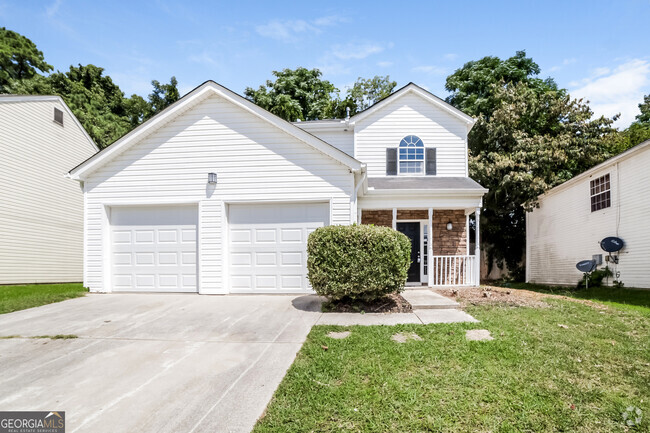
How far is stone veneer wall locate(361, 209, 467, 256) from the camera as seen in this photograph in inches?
469

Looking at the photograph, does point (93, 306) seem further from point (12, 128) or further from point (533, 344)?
point (12, 128)

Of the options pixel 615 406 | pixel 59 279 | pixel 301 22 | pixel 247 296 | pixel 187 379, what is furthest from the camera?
pixel 59 279

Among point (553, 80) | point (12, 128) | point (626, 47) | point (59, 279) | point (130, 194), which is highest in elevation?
point (553, 80)

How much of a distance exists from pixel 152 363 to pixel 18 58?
28.2m

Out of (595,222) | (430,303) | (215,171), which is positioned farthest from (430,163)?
(215,171)

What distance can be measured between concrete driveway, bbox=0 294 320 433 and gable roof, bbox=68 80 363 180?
12.3ft

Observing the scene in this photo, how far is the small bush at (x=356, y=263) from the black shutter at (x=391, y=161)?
6.28m

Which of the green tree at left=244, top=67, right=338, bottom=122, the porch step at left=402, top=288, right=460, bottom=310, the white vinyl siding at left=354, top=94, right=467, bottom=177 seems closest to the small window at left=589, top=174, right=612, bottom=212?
the white vinyl siding at left=354, top=94, right=467, bottom=177

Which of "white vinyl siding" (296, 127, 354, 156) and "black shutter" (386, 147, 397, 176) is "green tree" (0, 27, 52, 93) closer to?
"white vinyl siding" (296, 127, 354, 156)

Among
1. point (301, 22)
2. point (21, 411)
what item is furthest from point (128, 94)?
point (21, 411)

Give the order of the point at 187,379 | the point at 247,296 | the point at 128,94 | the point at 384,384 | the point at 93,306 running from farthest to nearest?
1. the point at 128,94
2. the point at 247,296
3. the point at 93,306
4. the point at 187,379
5. the point at 384,384

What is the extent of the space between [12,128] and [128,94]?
16406mm

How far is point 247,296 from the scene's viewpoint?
8.40 metres

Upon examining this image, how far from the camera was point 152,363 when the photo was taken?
4.06m
